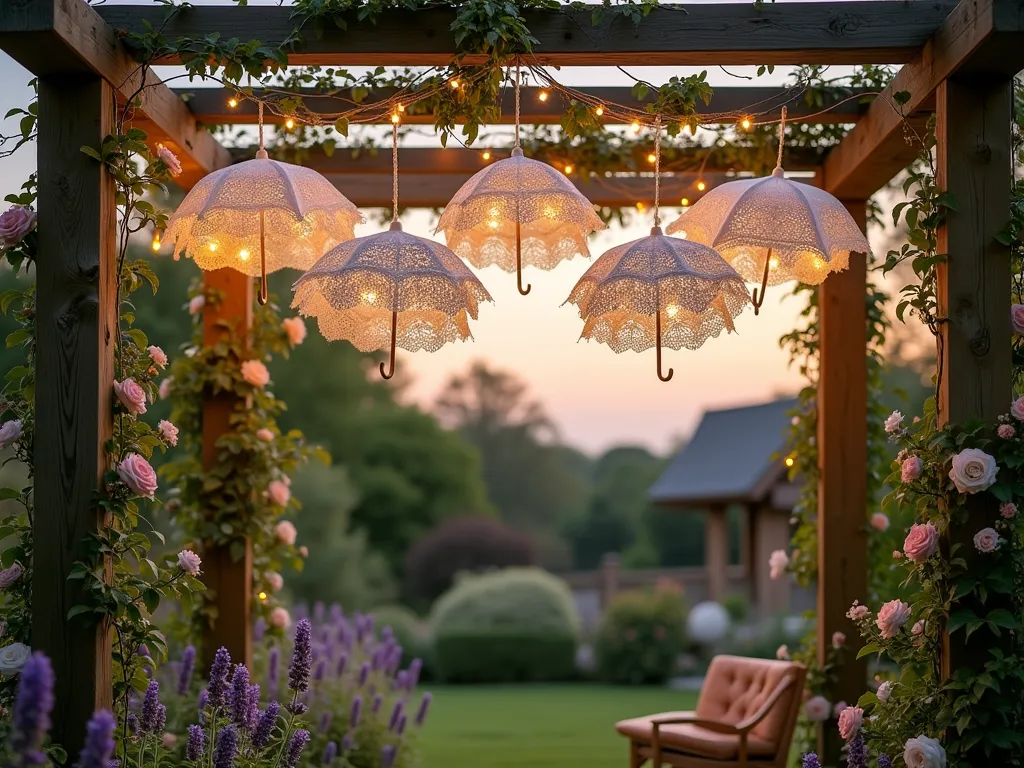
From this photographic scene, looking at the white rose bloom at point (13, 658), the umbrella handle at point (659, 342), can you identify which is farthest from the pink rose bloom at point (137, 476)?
the umbrella handle at point (659, 342)

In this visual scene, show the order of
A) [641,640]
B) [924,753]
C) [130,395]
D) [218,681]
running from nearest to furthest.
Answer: [218,681] → [924,753] → [130,395] → [641,640]

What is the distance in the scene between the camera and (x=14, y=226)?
3602mm

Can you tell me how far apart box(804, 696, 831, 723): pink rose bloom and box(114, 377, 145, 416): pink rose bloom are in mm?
3378

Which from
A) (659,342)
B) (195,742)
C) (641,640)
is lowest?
(641,640)

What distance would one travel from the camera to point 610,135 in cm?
543

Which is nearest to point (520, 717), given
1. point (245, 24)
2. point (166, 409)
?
point (245, 24)

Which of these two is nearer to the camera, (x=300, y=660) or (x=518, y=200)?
(x=300, y=660)

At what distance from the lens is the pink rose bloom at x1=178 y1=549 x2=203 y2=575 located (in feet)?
12.5

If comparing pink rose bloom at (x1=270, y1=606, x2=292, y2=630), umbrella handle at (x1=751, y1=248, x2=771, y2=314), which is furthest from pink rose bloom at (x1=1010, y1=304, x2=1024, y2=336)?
pink rose bloom at (x1=270, y1=606, x2=292, y2=630)

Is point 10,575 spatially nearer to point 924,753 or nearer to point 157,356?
point 157,356

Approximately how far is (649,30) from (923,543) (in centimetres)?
184

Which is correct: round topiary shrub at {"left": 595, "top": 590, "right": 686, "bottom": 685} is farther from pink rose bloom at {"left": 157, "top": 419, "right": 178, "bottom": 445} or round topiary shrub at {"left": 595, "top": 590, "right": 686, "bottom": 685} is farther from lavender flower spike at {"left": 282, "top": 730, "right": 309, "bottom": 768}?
lavender flower spike at {"left": 282, "top": 730, "right": 309, "bottom": 768}

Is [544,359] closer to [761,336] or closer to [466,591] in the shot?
[761,336]

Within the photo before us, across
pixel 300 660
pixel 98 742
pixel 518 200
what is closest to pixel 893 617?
pixel 518 200
